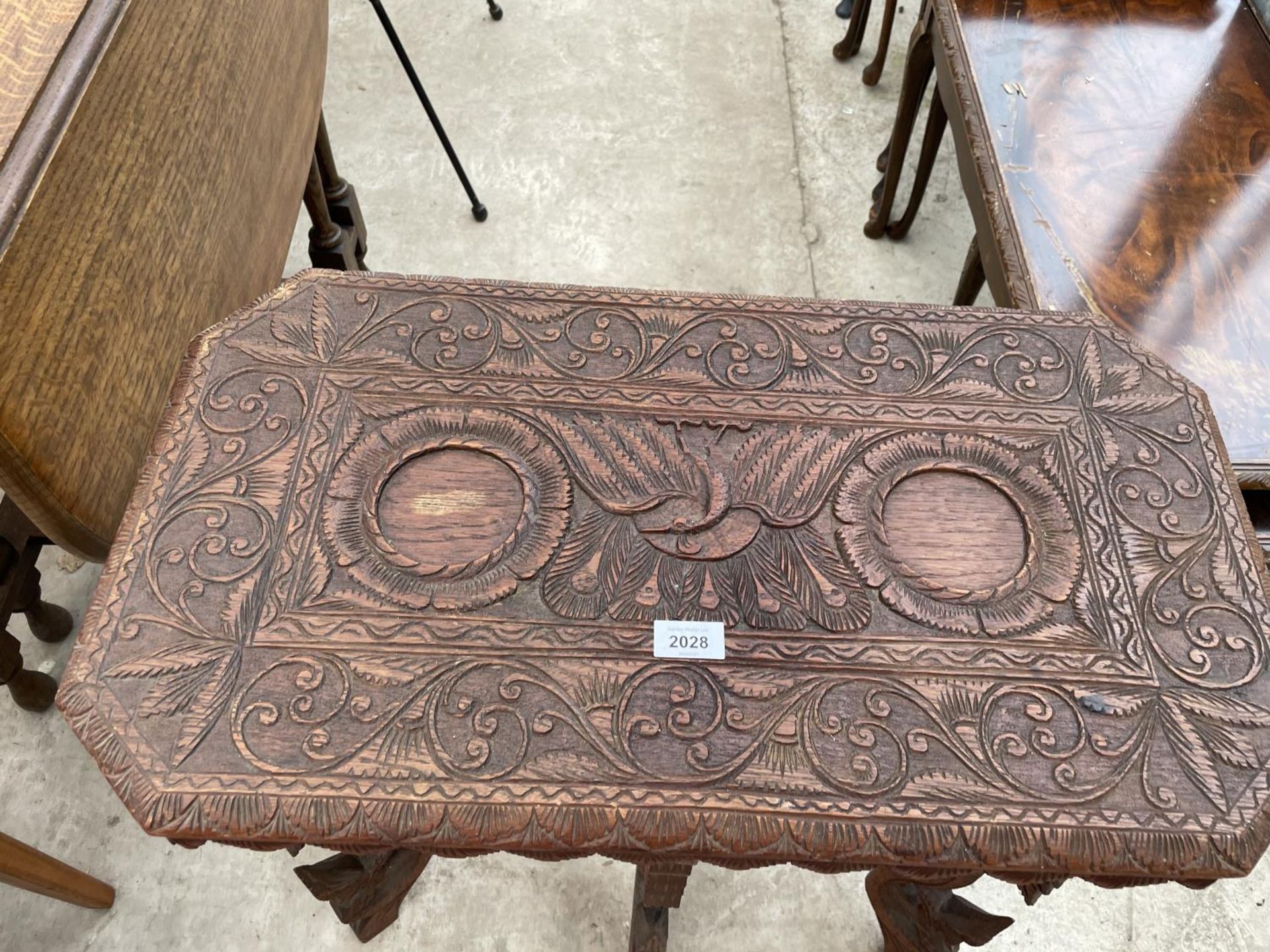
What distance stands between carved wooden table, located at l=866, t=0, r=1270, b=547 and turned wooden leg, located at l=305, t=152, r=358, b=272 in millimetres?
1415

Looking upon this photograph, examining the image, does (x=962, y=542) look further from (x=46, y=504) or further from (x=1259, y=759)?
(x=46, y=504)

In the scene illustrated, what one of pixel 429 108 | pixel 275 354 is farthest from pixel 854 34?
pixel 275 354

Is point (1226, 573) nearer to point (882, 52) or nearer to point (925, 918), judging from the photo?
point (925, 918)

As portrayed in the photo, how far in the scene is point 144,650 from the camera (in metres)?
0.99

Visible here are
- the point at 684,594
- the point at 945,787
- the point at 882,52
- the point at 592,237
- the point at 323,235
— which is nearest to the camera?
the point at 945,787

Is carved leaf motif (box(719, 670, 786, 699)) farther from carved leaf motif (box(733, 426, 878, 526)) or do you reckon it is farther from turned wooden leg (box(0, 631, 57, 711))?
turned wooden leg (box(0, 631, 57, 711))

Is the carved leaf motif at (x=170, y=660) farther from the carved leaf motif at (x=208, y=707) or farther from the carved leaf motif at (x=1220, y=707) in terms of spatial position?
the carved leaf motif at (x=1220, y=707)

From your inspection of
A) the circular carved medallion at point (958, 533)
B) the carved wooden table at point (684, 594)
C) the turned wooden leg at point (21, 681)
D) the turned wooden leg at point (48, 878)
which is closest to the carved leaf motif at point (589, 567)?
the carved wooden table at point (684, 594)

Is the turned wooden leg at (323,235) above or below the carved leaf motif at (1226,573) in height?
below

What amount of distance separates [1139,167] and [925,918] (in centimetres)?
143

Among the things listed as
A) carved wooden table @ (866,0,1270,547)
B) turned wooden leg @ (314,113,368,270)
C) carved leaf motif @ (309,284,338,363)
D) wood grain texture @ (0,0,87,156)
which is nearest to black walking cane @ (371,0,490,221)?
turned wooden leg @ (314,113,368,270)

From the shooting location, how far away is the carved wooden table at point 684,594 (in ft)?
3.08

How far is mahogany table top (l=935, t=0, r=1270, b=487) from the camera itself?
1490 millimetres

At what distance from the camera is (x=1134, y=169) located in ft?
5.50
